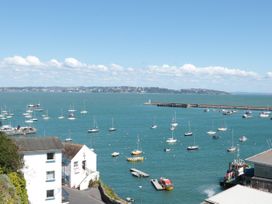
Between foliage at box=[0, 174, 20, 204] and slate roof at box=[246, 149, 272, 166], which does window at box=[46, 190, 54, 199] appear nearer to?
foliage at box=[0, 174, 20, 204]

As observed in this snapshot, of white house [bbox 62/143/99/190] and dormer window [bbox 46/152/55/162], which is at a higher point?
dormer window [bbox 46/152/55/162]

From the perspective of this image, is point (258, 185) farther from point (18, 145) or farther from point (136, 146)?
point (136, 146)

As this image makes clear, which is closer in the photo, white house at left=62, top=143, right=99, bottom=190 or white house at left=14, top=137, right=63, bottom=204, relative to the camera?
white house at left=14, top=137, right=63, bottom=204

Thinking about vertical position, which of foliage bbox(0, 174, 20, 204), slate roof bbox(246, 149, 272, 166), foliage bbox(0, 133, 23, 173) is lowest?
slate roof bbox(246, 149, 272, 166)

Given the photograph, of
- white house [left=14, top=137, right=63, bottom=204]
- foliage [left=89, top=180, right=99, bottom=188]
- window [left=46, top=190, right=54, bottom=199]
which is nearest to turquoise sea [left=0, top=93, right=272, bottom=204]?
foliage [left=89, top=180, right=99, bottom=188]

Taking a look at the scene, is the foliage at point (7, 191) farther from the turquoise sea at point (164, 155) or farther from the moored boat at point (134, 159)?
the moored boat at point (134, 159)

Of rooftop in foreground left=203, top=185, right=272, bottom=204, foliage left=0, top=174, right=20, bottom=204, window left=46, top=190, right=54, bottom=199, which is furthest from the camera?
window left=46, top=190, right=54, bottom=199

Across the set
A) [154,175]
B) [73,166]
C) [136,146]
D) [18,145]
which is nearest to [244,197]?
[18,145]
